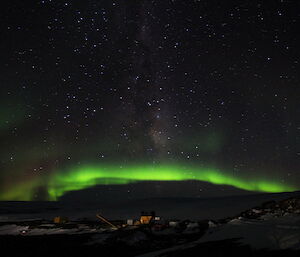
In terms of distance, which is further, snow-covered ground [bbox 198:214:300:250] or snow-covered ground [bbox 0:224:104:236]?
snow-covered ground [bbox 0:224:104:236]

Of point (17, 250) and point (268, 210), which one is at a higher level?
point (268, 210)

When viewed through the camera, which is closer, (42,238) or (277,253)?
(277,253)

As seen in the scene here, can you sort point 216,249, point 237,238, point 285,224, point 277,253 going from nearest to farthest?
Result: point 277,253 < point 216,249 < point 237,238 < point 285,224

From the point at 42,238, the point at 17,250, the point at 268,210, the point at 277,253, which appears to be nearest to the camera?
the point at 277,253

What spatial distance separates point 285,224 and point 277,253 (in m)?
5.02

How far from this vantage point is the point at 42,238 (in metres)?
22.6

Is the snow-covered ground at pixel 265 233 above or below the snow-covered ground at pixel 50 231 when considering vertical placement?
above

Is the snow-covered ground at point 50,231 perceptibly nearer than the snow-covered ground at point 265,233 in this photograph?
No

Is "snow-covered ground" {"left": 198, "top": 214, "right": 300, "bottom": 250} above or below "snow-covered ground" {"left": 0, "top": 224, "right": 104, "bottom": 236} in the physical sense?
above

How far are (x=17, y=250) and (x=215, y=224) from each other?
497 inches

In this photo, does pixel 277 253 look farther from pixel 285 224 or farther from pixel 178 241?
pixel 178 241

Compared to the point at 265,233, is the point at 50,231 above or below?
below

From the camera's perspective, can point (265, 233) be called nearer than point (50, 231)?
Yes

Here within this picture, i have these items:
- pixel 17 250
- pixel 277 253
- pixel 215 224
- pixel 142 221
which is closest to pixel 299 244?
pixel 277 253
